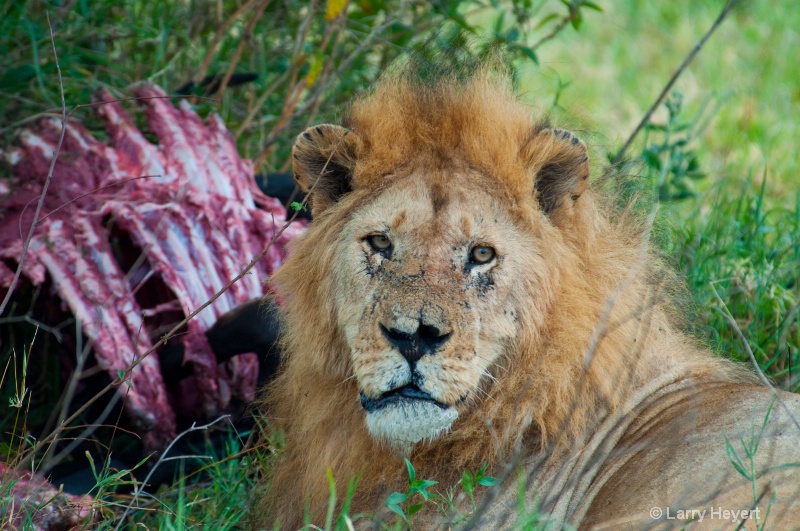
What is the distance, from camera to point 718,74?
7945mm

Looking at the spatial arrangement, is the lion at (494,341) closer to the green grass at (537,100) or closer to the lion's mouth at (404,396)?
Result: the lion's mouth at (404,396)

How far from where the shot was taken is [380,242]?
9.71ft

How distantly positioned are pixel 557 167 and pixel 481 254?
410 millimetres

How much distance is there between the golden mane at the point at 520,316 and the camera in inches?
116

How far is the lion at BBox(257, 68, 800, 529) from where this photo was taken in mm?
2738

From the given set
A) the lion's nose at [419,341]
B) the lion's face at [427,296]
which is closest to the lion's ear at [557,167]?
the lion's face at [427,296]

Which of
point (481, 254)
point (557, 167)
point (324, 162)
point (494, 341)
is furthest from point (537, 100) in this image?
point (494, 341)

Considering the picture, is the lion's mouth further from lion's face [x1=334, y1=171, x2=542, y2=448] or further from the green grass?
the green grass

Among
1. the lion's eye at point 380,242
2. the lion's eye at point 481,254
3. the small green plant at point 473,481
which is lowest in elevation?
the small green plant at point 473,481

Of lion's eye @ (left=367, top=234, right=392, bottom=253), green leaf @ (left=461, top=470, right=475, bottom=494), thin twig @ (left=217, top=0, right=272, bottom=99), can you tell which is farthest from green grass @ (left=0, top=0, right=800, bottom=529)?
lion's eye @ (left=367, top=234, right=392, bottom=253)

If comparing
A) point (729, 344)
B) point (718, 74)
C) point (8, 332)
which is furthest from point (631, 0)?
point (8, 332)

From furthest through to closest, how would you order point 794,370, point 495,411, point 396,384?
1. point 794,370
2. point 495,411
3. point 396,384

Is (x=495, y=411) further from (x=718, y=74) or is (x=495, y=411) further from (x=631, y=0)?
(x=631, y=0)

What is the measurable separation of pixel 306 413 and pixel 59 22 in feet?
9.74
